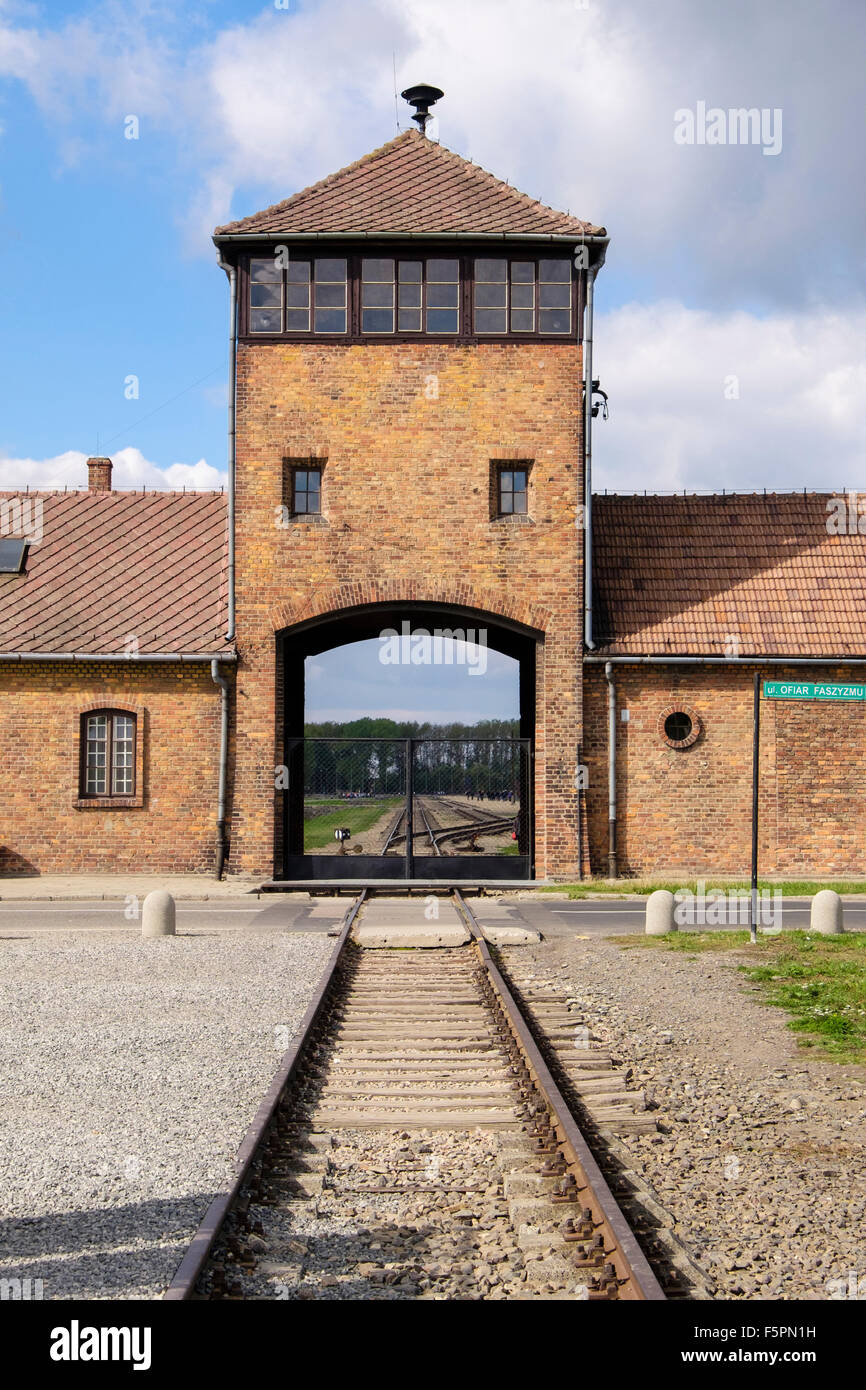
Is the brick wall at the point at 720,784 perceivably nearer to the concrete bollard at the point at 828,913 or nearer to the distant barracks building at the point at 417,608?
the distant barracks building at the point at 417,608

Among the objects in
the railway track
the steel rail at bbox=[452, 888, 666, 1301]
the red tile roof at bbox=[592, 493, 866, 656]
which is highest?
the red tile roof at bbox=[592, 493, 866, 656]

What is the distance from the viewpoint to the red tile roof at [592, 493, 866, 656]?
22.6 metres

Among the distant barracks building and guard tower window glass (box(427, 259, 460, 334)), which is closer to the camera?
the distant barracks building

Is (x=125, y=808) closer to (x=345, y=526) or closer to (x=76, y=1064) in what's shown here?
(x=345, y=526)

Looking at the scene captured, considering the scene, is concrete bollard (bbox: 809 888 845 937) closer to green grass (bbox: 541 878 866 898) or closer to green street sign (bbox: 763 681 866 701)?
green street sign (bbox: 763 681 866 701)

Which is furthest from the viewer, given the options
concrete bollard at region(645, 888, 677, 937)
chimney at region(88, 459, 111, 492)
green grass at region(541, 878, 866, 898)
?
chimney at region(88, 459, 111, 492)

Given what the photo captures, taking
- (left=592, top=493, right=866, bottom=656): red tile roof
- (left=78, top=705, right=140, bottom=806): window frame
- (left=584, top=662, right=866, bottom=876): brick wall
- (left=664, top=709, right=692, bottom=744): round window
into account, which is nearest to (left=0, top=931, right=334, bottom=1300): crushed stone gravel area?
(left=78, top=705, right=140, bottom=806): window frame

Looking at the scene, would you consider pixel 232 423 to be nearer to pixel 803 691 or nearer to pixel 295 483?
pixel 295 483

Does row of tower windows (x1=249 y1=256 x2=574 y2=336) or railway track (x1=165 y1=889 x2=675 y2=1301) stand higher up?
row of tower windows (x1=249 y1=256 x2=574 y2=336)

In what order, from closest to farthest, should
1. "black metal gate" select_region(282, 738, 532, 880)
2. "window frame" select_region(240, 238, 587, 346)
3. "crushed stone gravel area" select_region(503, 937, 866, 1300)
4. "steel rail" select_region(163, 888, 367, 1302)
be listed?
"steel rail" select_region(163, 888, 367, 1302) < "crushed stone gravel area" select_region(503, 937, 866, 1300) < "window frame" select_region(240, 238, 587, 346) < "black metal gate" select_region(282, 738, 532, 880)

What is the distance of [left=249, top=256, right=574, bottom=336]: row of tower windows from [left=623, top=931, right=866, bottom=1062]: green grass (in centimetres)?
1168

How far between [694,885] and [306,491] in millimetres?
9504

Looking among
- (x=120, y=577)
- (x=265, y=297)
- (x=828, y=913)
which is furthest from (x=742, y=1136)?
(x=120, y=577)

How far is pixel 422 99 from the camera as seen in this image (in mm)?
25359
